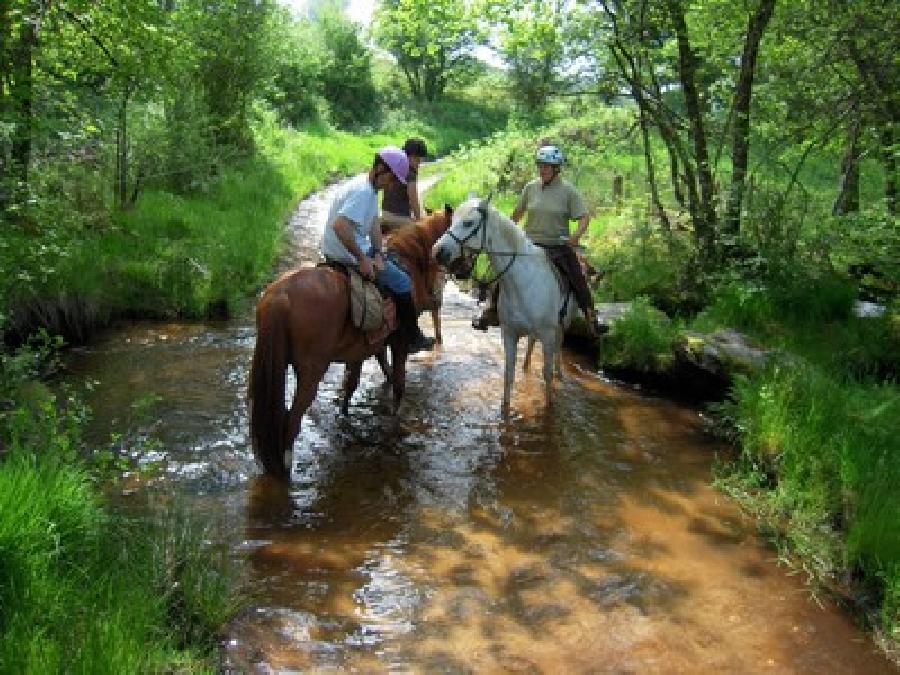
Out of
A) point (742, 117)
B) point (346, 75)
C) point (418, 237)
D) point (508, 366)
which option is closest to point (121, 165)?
point (418, 237)

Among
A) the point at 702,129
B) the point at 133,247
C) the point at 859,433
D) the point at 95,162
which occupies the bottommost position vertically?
the point at 859,433

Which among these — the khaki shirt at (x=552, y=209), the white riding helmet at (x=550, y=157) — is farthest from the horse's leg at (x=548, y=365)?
the white riding helmet at (x=550, y=157)

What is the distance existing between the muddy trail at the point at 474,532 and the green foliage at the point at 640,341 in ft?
1.77

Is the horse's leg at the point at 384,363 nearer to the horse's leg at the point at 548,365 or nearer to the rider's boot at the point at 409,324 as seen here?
the rider's boot at the point at 409,324

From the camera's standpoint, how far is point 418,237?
741cm

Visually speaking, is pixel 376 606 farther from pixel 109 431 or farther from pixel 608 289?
pixel 608 289

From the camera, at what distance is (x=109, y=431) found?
20.4 feet

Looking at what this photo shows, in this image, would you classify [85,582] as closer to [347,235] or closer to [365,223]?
[347,235]

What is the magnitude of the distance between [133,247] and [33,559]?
26.8ft

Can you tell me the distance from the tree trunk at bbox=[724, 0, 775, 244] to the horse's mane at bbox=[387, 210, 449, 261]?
149 inches

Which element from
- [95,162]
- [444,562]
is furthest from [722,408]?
[95,162]

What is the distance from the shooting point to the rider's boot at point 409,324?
265 inches

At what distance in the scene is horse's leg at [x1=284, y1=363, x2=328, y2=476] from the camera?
5668mm

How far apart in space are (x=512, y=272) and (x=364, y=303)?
2.01 meters
